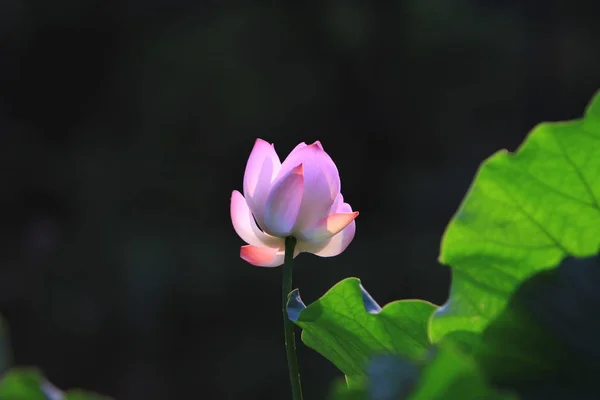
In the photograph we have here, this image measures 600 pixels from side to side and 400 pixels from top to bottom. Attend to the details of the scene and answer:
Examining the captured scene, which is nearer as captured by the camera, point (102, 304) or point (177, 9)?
point (102, 304)

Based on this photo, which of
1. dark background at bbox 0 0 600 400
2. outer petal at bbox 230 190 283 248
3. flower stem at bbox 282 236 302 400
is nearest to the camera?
flower stem at bbox 282 236 302 400

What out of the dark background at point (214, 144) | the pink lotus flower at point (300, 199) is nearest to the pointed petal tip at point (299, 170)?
the pink lotus flower at point (300, 199)

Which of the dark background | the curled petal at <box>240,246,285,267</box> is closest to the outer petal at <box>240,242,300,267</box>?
the curled petal at <box>240,246,285,267</box>

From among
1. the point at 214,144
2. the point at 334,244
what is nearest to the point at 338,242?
the point at 334,244

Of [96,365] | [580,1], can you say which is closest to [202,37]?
[96,365]

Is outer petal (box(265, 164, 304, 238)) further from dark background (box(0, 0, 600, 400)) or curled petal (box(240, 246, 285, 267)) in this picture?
dark background (box(0, 0, 600, 400))

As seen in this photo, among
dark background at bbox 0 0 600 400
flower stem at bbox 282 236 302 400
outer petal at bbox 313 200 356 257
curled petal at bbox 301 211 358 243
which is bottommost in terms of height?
dark background at bbox 0 0 600 400

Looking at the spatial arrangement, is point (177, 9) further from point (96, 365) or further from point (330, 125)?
point (96, 365)

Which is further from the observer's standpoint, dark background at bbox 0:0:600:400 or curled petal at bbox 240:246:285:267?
dark background at bbox 0:0:600:400

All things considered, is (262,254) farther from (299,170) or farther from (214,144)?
(214,144)
